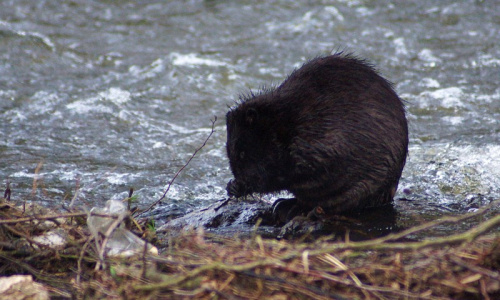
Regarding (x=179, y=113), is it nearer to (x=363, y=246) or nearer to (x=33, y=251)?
(x=33, y=251)

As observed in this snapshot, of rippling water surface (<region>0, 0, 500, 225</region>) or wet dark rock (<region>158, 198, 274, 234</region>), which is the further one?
rippling water surface (<region>0, 0, 500, 225</region>)

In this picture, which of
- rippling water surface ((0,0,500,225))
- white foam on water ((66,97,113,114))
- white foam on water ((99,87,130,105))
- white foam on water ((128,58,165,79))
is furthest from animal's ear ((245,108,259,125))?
white foam on water ((128,58,165,79))

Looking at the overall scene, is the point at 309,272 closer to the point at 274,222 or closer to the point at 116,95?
the point at 274,222

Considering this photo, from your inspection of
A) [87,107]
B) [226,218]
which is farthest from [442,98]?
[87,107]

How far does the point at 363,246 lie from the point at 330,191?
1522 millimetres

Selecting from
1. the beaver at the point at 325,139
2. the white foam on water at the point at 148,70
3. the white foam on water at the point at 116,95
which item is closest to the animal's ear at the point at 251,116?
the beaver at the point at 325,139

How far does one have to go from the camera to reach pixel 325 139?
3.95m

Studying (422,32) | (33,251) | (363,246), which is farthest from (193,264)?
(422,32)

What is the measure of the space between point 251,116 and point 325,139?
0.55 meters

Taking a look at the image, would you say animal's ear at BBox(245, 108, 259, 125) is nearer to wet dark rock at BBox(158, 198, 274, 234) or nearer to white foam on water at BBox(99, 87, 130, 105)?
Result: wet dark rock at BBox(158, 198, 274, 234)

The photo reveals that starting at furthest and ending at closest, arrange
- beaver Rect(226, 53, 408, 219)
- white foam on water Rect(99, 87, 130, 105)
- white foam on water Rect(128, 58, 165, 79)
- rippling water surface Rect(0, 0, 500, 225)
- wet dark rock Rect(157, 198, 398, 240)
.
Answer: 1. white foam on water Rect(128, 58, 165, 79)
2. white foam on water Rect(99, 87, 130, 105)
3. rippling water surface Rect(0, 0, 500, 225)
4. beaver Rect(226, 53, 408, 219)
5. wet dark rock Rect(157, 198, 398, 240)

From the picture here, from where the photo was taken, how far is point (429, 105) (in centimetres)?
726

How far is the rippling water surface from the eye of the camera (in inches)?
210

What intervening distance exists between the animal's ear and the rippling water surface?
0.98m
